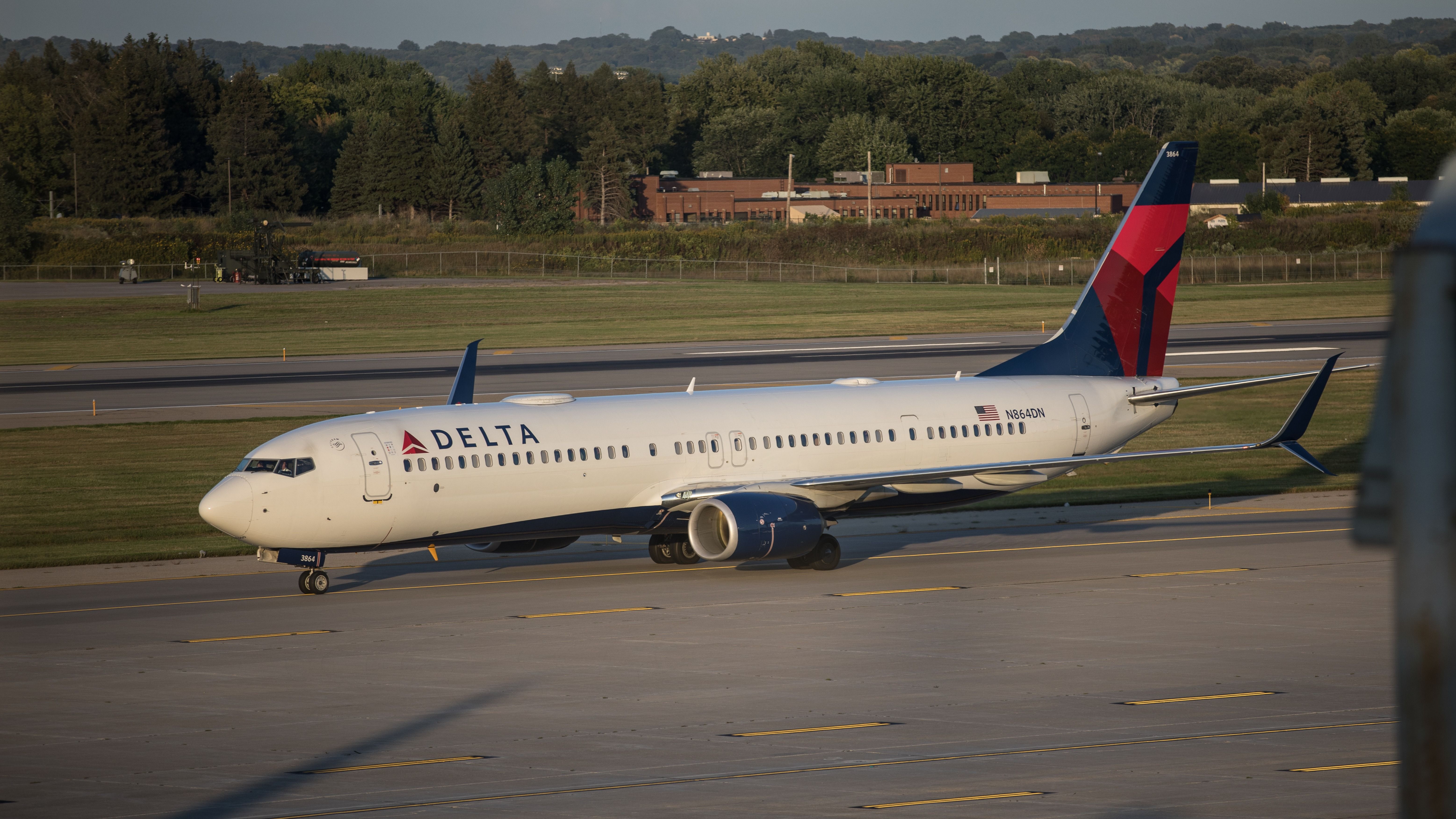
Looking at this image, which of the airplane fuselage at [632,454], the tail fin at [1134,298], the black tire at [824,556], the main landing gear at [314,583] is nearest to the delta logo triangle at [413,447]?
the airplane fuselage at [632,454]

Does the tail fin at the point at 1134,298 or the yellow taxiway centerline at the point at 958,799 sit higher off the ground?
the tail fin at the point at 1134,298

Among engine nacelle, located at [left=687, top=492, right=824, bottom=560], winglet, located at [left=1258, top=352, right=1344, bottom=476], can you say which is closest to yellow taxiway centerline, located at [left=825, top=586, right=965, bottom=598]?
engine nacelle, located at [left=687, top=492, right=824, bottom=560]

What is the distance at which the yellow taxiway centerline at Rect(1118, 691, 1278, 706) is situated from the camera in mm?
21922

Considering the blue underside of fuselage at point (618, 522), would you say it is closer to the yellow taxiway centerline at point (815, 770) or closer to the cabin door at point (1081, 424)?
the cabin door at point (1081, 424)

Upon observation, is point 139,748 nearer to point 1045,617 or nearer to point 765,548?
point 765,548

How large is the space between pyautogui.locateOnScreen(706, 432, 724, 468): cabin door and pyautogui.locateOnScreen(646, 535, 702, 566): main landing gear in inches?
88.3

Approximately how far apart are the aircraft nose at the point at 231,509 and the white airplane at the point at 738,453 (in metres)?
0.03

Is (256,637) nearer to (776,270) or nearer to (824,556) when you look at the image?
(824,556)

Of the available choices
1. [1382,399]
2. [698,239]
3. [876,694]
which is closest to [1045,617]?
[876,694]

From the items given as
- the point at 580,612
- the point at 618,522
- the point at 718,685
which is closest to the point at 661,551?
the point at 618,522

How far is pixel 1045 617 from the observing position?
2822cm

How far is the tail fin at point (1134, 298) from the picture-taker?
126ft

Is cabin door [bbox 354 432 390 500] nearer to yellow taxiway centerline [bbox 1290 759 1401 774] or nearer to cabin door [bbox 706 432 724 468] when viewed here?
cabin door [bbox 706 432 724 468]

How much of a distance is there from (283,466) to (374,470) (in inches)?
66.8
